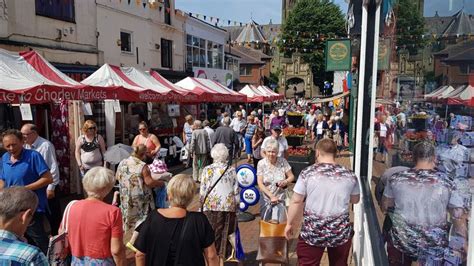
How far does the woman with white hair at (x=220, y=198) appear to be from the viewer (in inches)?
170

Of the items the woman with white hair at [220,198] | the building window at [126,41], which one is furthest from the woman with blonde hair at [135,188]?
the building window at [126,41]

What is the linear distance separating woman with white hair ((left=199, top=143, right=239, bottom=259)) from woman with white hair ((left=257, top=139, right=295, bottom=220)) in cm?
51

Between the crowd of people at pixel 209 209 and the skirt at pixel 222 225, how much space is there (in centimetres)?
1

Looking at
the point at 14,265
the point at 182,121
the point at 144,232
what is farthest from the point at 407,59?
the point at 182,121

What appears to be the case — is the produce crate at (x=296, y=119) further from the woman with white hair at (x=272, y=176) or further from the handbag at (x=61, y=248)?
the handbag at (x=61, y=248)

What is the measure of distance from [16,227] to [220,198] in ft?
7.84

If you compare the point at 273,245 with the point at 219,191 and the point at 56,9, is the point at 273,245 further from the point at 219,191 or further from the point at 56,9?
the point at 56,9

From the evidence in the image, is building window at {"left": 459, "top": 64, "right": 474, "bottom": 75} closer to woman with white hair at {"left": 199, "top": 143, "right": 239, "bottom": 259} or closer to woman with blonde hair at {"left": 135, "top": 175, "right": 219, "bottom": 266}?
woman with blonde hair at {"left": 135, "top": 175, "right": 219, "bottom": 266}

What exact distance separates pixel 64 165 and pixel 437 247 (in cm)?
792

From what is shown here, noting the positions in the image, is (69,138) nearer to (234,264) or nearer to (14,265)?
(234,264)

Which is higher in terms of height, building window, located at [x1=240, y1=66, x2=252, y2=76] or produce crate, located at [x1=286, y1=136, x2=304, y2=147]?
building window, located at [x1=240, y1=66, x2=252, y2=76]

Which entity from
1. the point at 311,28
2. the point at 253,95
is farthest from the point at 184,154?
the point at 311,28

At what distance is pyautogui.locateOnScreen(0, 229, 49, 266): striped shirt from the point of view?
2000mm

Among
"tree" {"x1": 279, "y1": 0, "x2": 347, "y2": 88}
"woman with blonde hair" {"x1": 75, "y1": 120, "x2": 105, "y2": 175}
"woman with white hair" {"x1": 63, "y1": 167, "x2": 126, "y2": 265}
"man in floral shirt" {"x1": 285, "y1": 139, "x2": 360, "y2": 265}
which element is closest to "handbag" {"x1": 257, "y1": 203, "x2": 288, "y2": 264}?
"man in floral shirt" {"x1": 285, "y1": 139, "x2": 360, "y2": 265}
